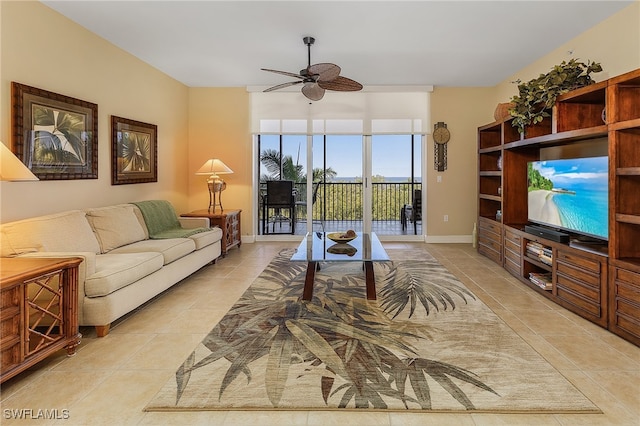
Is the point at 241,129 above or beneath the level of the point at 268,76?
beneath

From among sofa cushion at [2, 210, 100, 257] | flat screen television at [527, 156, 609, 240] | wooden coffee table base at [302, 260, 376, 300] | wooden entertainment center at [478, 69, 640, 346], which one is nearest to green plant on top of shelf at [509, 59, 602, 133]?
wooden entertainment center at [478, 69, 640, 346]

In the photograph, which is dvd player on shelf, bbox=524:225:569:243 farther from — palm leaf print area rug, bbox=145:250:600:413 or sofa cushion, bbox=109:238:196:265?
sofa cushion, bbox=109:238:196:265

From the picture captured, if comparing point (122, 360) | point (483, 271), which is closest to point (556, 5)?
point (483, 271)

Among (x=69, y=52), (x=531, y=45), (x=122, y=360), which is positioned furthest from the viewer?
(x=531, y=45)

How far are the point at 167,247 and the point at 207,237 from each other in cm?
91

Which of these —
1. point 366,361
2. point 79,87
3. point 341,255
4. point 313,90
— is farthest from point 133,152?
point 366,361

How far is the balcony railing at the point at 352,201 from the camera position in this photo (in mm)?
7156

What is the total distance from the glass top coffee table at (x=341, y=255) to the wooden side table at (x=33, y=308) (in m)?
1.74

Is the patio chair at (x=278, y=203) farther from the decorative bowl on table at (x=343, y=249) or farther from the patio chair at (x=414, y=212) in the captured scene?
the decorative bowl on table at (x=343, y=249)

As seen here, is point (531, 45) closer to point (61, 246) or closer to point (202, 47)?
point (202, 47)

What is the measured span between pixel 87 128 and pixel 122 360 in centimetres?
267

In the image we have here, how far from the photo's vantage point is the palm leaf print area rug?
1.88 meters

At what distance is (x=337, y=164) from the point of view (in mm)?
6852

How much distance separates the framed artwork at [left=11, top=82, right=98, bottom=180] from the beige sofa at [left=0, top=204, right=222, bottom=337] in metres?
0.48
